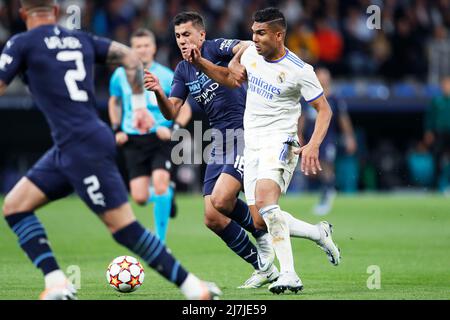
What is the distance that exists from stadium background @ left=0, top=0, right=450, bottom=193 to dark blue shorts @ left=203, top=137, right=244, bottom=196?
12.3m

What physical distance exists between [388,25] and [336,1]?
5.16 ft

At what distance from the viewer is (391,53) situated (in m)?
24.2

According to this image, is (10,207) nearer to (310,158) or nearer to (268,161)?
(268,161)

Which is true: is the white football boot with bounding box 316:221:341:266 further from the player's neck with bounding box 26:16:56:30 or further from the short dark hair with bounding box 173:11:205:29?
the player's neck with bounding box 26:16:56:30

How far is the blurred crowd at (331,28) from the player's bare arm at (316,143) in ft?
45.3

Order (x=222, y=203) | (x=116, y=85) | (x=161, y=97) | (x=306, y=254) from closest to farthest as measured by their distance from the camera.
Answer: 1. (x=161, y=97)
2. (x=222, y=203)
3. (x=306, y=254)
4. (x=116, y=85)

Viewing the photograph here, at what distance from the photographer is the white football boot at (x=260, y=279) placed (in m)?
9.12

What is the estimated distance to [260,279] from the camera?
9.17 metres

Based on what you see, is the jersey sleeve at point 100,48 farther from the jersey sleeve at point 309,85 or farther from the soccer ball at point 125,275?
the soccer ball at point 125,275

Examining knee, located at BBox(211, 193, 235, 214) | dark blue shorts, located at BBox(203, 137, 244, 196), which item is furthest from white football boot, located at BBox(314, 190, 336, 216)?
knee, located at BBox(211, 193, 235, 214)

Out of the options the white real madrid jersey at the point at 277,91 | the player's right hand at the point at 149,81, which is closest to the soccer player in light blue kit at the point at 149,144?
the white real madrid jersey at the point at 277,91

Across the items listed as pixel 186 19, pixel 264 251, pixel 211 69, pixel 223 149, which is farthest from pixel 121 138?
pixel 211 69

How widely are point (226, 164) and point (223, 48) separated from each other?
1.12 meters
